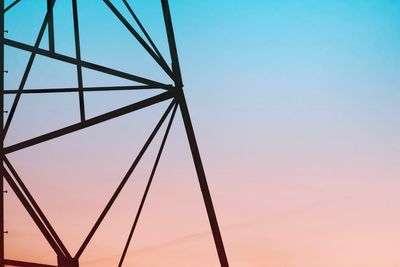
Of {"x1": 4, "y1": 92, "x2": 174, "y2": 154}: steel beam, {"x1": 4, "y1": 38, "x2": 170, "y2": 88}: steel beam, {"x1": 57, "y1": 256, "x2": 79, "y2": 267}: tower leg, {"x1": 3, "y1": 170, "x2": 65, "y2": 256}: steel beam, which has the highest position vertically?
{"x1": 4, "y1": 38, "x2": 170, "y2": 88}: steel beam

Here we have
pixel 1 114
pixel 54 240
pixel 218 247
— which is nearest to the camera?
pixel 218 247

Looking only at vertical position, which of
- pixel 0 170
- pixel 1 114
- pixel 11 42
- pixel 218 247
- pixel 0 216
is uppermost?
pixel 11 42

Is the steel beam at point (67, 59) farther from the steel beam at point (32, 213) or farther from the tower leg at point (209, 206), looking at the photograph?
the steel beam at point (32, 213)

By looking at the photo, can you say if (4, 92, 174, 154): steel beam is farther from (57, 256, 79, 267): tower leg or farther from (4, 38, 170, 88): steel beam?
(57, 256, 79, 267): tower leg

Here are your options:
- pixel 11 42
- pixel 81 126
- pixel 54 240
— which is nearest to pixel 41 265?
pixel 54 240

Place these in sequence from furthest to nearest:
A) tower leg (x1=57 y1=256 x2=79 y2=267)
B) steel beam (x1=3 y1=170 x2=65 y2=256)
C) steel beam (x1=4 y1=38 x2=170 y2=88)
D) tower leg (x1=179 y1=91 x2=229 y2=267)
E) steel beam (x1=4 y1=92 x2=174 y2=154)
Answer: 1. tower leg (x1=57 y1=256 x2=79 y2=267)
2. steel beam (x1=3 y1=170 x2=65 y2=256)
3. steel beam (x1=4 y1=38 x2=170 y2=88)
4. steel beam (x1=4 y1=92 x2=174 y2=154)
5. tower leg (x1=179 y1=91 x2=229 y2=267)

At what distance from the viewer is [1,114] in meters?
8.98

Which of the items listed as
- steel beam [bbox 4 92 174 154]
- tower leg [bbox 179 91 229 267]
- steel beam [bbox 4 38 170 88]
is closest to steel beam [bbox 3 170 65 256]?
steel beam [bbox 4 92 174 154]

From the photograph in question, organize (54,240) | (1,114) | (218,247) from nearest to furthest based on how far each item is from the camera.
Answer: (218,247) < (1,114) < (54,240)

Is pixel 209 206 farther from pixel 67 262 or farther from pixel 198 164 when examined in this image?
pixel 67 262

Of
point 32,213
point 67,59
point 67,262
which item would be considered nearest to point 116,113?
point 67,59

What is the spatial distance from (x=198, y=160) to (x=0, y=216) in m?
3.05

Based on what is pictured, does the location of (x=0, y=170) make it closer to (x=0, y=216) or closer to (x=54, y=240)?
(x=0, y=216)

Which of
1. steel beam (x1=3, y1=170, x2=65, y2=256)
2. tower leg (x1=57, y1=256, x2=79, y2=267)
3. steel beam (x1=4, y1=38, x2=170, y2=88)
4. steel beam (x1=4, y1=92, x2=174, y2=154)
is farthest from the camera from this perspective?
tower leg (x1=57, y1=256, x2=79, y2=267)
